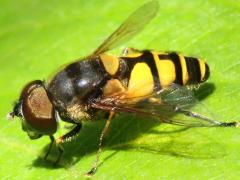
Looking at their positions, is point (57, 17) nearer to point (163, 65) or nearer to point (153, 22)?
point (153, 22)

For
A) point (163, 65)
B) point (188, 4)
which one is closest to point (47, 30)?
point (188, 4)

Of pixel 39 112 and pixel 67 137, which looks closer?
pixel 39 112

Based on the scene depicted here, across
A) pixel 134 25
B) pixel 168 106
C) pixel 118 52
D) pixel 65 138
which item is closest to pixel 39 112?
pixel 65 138

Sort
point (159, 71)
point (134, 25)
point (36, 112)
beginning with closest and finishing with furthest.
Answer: point (36, 112)
point (159, 71)
point (134, 25)

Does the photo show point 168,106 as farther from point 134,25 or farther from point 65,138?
point 134,25

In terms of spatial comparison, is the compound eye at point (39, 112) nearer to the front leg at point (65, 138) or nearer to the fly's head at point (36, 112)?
the fly's head at point (36, 112)

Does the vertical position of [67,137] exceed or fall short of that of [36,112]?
it falls short
